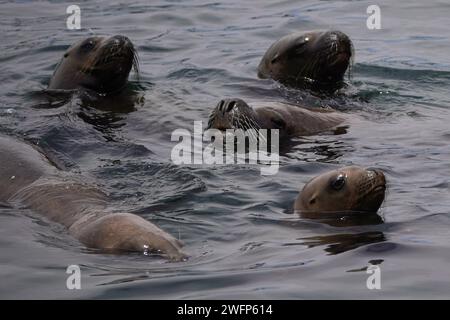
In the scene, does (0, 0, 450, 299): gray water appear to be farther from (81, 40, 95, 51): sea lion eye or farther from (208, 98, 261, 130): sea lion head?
(81, 40, 95, 51): sea lion eye

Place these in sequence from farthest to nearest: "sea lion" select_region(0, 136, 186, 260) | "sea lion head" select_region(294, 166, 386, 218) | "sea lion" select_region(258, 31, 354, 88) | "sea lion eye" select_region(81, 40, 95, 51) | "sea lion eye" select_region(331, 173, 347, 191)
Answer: "sea lion eye" select_region(81, 40, 95, 51), "sea lion" select_region(258, 31, 354, 88), "sea lion eye" select_region(331, 173, 347, 191), "sea lion head" select_region(294, 166, 386, 218), "sea lion" select_region(0, 136, 186, 260)

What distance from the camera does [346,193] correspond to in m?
7.92

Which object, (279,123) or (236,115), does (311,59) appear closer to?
(279,123)

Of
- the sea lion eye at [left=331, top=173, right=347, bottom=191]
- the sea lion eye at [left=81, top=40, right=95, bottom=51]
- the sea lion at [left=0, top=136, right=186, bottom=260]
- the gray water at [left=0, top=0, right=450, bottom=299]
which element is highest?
the sea lion eye at [left=81, top=40, right=95, bottom=51]

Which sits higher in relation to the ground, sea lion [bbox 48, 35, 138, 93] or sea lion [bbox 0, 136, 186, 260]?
sea lion [bbox 48, 35, 138, 93]

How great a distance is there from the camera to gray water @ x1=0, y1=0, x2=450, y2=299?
22.2ft

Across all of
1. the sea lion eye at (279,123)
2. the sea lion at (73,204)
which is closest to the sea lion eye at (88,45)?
the sea lion eye at (279,123)

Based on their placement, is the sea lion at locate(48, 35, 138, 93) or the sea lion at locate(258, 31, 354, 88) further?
the sea lion at locate(258, 31, 354, 88)

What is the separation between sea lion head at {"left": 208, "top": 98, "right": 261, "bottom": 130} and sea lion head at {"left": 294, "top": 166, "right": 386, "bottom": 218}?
2.02 meters

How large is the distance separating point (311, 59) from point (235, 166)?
9.04 feet

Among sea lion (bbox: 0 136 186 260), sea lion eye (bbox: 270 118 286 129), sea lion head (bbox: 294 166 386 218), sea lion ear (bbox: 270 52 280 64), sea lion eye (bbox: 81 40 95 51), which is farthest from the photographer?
sea lion ear (bbox: 270 52 280 64)

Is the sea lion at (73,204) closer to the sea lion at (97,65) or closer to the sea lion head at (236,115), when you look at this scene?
the sea lion head at (236,115)

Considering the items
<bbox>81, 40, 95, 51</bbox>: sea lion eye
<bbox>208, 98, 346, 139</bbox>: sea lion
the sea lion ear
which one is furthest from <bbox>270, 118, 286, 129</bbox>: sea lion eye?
<bbox>81, 40, 95, 51</bbox>: sea lion eye

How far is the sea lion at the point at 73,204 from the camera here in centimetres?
693
